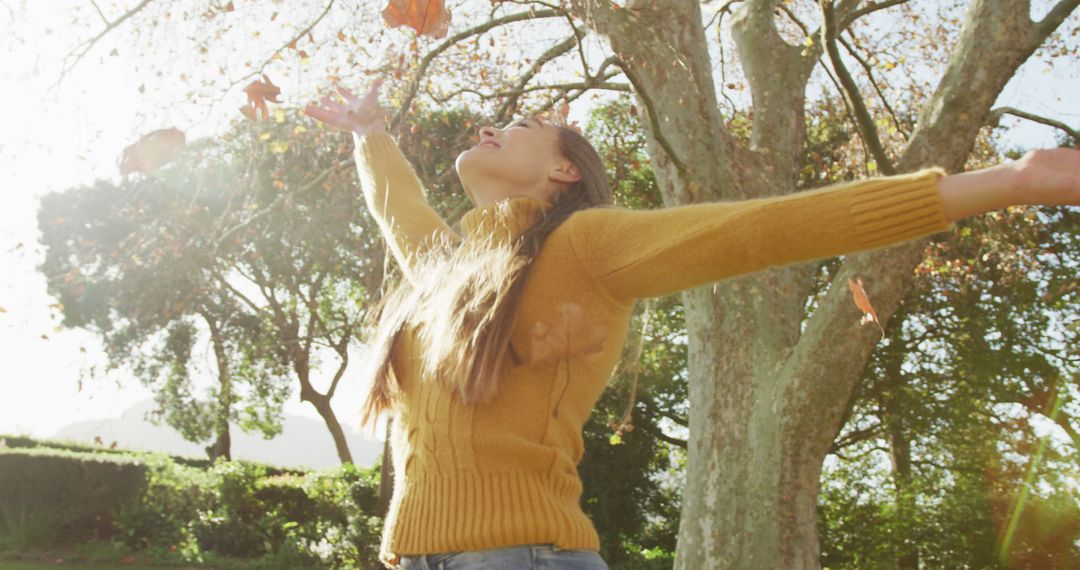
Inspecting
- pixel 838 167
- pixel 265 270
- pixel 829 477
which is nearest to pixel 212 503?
pixel 265 270

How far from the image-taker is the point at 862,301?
511cm

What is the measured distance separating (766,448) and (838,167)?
7099 mm

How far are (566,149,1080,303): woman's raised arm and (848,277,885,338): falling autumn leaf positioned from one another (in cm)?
348

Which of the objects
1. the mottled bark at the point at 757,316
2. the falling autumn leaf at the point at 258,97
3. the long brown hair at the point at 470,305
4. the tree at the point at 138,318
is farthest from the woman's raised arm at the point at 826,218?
the tree at the point at 138,318

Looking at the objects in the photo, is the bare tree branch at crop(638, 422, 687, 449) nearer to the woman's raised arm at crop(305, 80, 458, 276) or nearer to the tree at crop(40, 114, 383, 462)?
the tree at crop(40, 114, 383, 462)

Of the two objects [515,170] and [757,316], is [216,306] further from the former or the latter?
[515,170]

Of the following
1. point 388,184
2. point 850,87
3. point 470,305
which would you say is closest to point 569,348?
point 470,305

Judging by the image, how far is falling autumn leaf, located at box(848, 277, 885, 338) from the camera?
5016 mm

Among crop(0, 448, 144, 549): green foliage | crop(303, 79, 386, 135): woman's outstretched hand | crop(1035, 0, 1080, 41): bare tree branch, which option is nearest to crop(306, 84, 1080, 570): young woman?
crop(303, 79, 386, 135): woman's outstretched hand

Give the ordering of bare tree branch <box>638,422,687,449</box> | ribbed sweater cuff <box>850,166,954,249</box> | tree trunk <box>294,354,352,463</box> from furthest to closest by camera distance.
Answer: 1. tree trunk <box>294,354,352,463</box>
2. bare tree branch <box>638,422,687,449</box>
3. ribbed sweater cuff <box>850,166,954,249</box>

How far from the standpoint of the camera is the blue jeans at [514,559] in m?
1.82

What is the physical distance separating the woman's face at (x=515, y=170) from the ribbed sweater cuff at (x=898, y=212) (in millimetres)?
→ 894

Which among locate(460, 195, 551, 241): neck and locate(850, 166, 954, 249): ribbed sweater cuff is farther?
locate(460, 195, 551, 241): neck

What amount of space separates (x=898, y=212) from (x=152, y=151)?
203 inches
